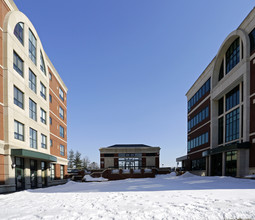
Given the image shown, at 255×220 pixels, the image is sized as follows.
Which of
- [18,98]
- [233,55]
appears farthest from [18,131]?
[233,55]

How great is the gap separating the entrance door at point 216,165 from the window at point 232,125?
13.3 feet

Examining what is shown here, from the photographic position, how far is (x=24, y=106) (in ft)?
66.0

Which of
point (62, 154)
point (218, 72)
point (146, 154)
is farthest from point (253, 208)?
point (146, 154)

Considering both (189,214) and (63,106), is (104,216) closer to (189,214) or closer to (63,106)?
(189,214)

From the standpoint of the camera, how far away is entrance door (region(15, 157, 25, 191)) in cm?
1837

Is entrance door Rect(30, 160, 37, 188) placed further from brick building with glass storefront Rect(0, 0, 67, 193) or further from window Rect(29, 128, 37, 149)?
window Rect(29, 128, 37, 149)

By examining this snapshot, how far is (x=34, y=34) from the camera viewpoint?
23.8m

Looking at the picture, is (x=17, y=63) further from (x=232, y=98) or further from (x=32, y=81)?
(x=232, y=98)

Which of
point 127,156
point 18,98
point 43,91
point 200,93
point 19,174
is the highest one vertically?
point 200,93

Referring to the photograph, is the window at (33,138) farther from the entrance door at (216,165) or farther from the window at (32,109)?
the entrance door at (216,165)

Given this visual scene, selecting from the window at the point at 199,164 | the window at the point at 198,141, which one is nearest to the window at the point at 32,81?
the window at the point at 198,141

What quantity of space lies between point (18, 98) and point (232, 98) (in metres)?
28.3

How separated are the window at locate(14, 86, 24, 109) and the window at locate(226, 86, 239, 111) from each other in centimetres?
2739

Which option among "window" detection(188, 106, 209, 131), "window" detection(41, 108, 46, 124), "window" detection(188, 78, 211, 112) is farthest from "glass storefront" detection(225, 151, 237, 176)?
"window" detection(41, 108, 46, 124)
